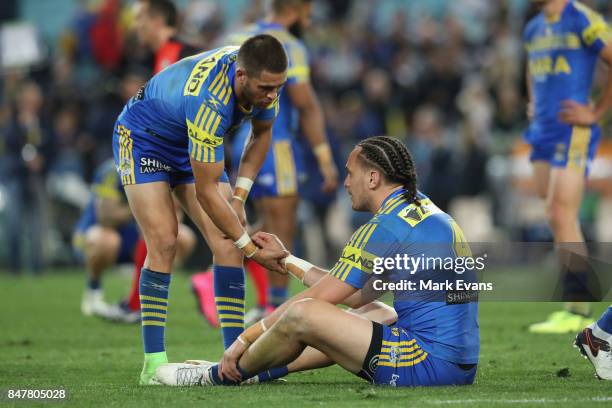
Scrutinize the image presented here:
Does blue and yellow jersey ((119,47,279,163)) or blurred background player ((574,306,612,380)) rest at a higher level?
blue and yellow jersey ((119,47,279,163))

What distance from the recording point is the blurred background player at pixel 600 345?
6699 mm

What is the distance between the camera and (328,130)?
17.6m

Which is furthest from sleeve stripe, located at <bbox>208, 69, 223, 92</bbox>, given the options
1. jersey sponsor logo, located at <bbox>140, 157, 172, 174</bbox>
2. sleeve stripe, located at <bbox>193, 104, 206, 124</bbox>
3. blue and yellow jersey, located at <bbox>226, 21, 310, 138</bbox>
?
blue and yellow jersey, located at <bbox>226, 21, 310, 138</bbox>

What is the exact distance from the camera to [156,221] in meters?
7.05

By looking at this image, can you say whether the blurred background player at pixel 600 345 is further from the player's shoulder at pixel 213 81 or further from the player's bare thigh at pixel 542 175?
the player's bare thigh at pixel 542 175

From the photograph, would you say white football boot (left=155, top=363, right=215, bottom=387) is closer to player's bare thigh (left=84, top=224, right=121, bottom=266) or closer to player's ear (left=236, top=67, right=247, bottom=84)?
player's ear (left=236, top=67, right=247, bottom=84)

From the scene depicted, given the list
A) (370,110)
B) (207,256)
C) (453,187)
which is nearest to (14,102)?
(207,256)

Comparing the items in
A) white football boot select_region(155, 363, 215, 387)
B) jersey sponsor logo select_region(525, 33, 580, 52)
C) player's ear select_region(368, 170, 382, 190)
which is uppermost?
jersey sponsor logo select_region(525, 33, 580, 52)

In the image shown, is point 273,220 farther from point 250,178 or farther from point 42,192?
point 42,192

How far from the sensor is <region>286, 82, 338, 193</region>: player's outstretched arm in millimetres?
10602

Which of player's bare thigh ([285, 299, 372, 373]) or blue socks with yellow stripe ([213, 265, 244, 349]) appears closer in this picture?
player's bare thigh ([285, 299, 372, 373])

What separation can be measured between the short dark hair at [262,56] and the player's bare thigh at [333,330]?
1.36 metres
